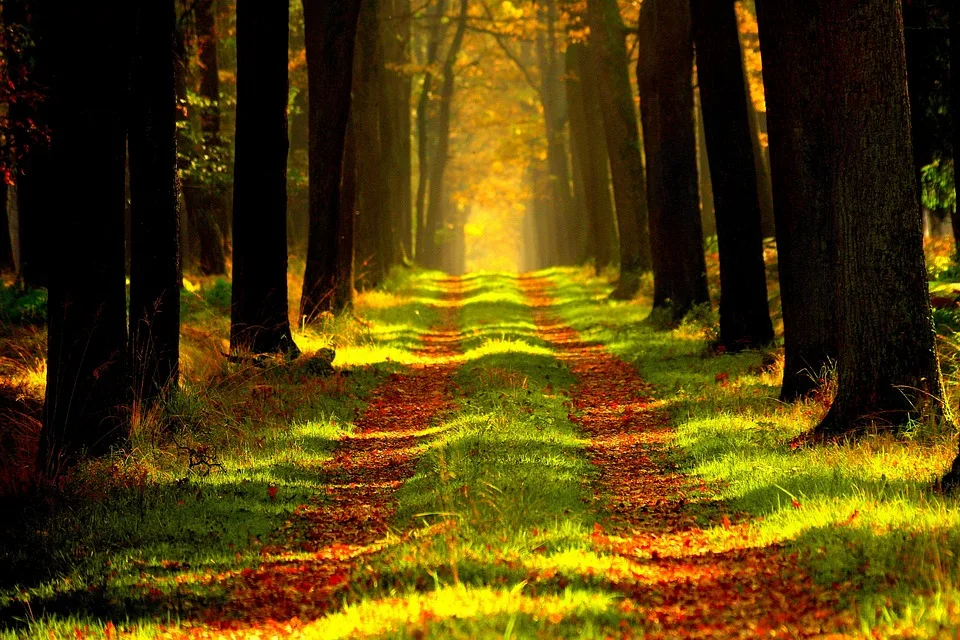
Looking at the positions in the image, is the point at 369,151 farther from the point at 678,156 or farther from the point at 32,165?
the point at 32,165

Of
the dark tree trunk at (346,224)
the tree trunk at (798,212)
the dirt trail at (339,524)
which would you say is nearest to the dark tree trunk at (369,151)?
the dark tree trunk at (346,224)

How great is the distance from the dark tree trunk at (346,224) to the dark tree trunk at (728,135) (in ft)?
25.9

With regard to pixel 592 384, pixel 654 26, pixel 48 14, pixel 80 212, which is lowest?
pixel 592 384

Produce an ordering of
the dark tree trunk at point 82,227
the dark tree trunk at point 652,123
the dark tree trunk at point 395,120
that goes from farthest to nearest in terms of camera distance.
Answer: the dark tree trunk at point 395,120 → the dark tree trunk at point 652,123 → the dark tree trunk at point 82,227

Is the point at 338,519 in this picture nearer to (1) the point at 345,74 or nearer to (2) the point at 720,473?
(2) the point at 720,473

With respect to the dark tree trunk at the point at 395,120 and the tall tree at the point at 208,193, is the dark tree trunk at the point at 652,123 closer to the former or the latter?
the tall tree at the point at 208,193

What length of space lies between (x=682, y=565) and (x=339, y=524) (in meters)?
2.48

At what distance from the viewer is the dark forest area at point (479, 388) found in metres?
5.63

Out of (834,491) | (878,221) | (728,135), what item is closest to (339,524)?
(834,491)

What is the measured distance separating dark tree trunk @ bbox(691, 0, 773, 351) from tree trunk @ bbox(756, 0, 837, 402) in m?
2.83

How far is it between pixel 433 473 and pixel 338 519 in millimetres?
1109

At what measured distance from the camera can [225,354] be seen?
1438 cm

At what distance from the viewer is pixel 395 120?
122ft

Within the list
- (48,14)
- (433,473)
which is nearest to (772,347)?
(433,473)
